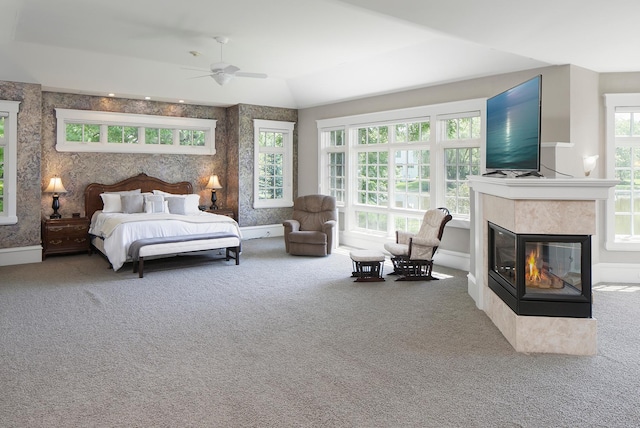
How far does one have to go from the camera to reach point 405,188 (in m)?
7.94

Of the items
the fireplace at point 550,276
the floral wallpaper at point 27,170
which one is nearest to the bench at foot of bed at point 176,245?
the floral wallpaper at point 27,170

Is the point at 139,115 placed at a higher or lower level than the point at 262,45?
lower

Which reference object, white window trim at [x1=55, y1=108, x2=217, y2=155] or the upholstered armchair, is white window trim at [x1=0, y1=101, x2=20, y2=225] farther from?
the upholstered armchair

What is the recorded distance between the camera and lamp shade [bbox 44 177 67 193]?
7.77 m

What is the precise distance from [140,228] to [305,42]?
11.5ft

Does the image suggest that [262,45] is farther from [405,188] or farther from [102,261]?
[102,261]

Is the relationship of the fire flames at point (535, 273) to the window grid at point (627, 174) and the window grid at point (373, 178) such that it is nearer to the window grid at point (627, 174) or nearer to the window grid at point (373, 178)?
the window grid at point (627, 174)

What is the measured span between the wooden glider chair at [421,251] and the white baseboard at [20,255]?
5.53 meters

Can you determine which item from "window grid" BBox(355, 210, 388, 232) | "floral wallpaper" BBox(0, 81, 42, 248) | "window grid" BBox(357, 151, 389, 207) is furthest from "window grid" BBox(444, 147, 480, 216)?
"floral wallpaper" BBox(0, 81, 42, 248)

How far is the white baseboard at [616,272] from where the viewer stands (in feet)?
20.0

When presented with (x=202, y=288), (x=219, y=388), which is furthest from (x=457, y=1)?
(x=202, y=288)

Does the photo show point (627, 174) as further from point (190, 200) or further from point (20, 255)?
point (20, 255)

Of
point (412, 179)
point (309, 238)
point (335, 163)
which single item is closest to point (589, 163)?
point (412, 179)

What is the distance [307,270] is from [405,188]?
2.34 meters
